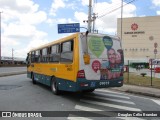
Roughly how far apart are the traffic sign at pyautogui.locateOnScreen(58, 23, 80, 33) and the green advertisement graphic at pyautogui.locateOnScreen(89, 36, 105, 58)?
18.6 m

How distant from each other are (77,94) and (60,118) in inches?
231

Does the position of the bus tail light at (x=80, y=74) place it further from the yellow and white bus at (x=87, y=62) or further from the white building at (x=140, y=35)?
the white building at (x=140, y=35)

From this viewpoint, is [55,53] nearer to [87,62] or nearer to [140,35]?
[87,62]

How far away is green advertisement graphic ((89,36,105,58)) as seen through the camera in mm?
12414

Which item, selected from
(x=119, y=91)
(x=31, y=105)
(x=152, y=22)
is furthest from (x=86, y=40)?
(x=152, y=22)

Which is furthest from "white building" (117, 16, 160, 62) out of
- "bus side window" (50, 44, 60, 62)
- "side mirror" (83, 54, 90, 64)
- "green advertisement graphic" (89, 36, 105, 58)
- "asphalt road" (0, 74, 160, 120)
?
"side mirror" (83, 54, 90, 64)

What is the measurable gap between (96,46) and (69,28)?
1982 centimetres

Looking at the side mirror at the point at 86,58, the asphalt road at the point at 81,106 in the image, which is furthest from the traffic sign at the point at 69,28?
the side mirror at the point at 86,58

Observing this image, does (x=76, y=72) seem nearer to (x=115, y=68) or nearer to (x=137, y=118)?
(x=115, y=68)

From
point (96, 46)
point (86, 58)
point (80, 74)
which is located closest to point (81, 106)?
point (80, 74)

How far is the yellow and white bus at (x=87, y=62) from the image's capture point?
1203 centimetres

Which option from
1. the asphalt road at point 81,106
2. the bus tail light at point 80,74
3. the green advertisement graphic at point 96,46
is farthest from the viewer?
the green advertisement graphic at point 96,46

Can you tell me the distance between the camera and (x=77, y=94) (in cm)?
1472

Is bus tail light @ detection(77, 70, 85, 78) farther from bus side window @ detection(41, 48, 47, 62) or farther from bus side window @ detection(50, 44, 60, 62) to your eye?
bus side window @ detection(41, 48, 47, 62)
